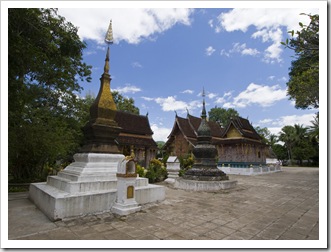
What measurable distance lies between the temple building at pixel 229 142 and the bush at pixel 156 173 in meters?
11.6

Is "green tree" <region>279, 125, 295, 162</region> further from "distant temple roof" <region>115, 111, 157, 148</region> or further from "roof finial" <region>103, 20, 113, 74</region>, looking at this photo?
"roof finial" <region>103, 20, 113, 74</region>

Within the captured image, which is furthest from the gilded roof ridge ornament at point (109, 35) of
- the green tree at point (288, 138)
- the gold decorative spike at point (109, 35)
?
the green tree at point (288, 138)

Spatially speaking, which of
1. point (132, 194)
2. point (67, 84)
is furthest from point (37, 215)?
point (67, 84)

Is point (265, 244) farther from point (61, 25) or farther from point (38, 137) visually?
point (61, 25)

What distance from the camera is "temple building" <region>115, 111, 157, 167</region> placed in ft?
77.3

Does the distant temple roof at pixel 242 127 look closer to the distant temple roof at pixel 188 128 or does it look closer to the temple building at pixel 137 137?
the distant temple roof at pixel 188 128

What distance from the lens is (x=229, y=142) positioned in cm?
2498

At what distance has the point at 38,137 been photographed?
34.1 ft

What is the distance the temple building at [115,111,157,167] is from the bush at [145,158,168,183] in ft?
31.4

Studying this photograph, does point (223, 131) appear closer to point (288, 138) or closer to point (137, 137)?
point (137, 137)

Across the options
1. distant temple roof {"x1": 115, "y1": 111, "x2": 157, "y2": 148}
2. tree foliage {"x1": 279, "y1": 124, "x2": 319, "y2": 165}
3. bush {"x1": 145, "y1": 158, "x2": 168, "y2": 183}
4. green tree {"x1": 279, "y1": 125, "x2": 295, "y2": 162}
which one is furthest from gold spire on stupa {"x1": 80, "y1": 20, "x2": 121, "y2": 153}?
green tree {"x1": 279, "y1": 125, "x2": 295, "y2": 162}

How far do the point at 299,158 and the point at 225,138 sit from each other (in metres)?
28.9

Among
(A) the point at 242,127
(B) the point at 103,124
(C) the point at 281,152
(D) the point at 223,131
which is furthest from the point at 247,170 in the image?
(C) the point at 281,152

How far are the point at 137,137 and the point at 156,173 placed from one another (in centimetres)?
1258
